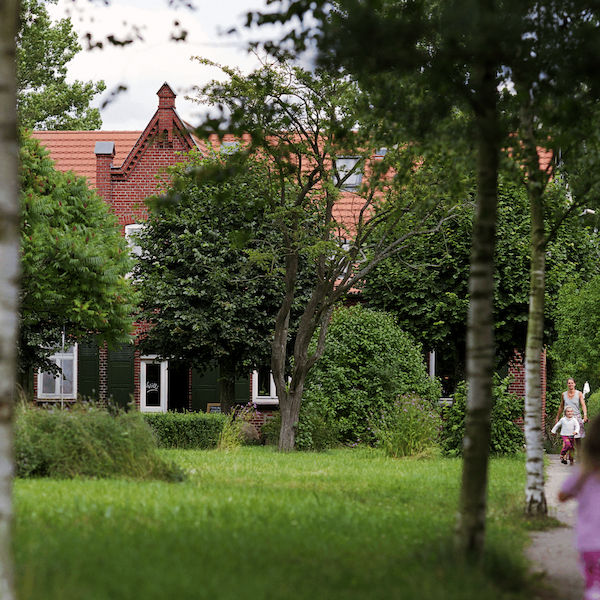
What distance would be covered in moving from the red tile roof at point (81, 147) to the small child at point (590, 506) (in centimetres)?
2732

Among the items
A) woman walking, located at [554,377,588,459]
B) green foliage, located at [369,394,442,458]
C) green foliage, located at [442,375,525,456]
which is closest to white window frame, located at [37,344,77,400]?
green foliage, located at [369,394,442,458]

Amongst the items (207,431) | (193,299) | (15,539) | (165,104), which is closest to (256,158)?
(193,299)

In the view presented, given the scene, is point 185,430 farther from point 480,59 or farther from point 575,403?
point 480,59

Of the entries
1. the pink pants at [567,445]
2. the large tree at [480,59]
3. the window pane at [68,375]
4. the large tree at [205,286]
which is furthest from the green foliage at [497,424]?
the window pane at [68,375]

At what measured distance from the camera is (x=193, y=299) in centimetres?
2259

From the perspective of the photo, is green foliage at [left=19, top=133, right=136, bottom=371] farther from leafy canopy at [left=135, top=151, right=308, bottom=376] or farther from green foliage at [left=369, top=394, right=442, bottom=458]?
green foliage at [left=369, top=394, right=442, bottom=458]

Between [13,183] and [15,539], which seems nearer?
A: [13,183]

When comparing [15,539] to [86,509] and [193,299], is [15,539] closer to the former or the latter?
[86,509]

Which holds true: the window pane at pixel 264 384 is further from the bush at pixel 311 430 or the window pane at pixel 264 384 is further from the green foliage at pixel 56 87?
the green foliage at pixel 56 87

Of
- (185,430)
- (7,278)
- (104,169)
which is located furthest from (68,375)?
(7,278)

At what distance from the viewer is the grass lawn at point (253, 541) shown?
4.69 metres

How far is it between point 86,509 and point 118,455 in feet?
11.7

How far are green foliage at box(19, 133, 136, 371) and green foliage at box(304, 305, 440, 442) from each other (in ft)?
19.9

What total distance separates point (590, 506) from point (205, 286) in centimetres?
1822
